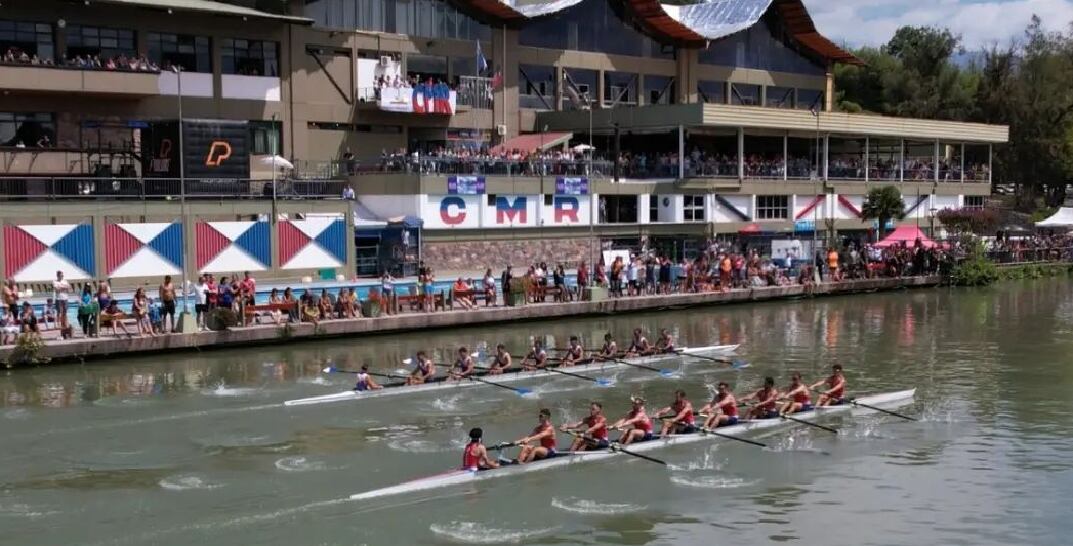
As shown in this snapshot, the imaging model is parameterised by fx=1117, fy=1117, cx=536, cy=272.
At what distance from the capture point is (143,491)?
1930cm

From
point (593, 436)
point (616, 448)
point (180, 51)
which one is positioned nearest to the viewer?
point (593, 436)

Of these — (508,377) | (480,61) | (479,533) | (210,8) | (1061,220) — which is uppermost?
(210,8)

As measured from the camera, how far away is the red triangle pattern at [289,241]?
41.9 m

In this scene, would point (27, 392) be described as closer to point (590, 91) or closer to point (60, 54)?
point (60, 54)

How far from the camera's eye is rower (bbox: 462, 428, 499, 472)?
19969 mm

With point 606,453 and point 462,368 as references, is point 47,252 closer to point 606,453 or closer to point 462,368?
point 462,368

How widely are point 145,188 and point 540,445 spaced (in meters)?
23.5

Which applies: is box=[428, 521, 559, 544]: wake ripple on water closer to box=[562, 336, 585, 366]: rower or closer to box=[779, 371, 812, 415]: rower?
box=[779, 371, 812, 415]: rower

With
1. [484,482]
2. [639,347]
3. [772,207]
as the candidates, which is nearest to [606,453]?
[484,482]

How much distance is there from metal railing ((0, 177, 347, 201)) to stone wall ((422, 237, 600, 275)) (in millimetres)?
6137

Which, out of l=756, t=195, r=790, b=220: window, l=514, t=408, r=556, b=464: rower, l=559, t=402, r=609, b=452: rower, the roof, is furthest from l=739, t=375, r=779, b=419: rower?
l=756, t=195, r=790, b=220: window

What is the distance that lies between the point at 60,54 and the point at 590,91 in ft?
91.9

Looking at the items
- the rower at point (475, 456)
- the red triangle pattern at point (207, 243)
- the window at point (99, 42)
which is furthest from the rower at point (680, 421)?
the window at point (99, 42)

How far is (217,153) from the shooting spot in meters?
40.6
